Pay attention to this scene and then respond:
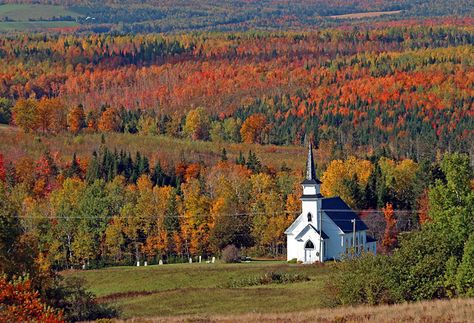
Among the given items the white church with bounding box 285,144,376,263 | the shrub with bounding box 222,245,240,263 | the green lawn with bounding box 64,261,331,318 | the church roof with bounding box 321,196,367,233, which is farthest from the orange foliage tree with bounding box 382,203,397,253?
the green lawn with bounding box 64,261,331,318

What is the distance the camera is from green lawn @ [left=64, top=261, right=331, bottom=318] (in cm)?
7306

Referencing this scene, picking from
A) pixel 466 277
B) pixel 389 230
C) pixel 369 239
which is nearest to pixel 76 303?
pixel 466 277

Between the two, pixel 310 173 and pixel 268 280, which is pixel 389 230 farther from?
pixel 268 280

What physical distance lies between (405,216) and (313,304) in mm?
53667

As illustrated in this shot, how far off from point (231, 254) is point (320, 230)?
8900 mm

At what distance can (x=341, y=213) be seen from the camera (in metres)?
115

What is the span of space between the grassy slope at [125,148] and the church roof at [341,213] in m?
48.6

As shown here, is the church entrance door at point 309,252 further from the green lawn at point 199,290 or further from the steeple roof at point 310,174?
the steeple roof at point 310,174

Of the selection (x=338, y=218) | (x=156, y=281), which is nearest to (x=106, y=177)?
(x=338, y=218)

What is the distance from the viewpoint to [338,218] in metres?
113

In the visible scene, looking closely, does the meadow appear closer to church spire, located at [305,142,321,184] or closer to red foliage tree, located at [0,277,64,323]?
red foliage tree, located at [0,277,64,323]

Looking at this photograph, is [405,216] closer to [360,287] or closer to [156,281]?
[156,281]

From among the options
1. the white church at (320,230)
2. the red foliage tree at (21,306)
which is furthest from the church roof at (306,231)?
the red foliage tree at (21,306)

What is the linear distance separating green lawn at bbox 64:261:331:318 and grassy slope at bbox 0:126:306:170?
63777 millimetres
